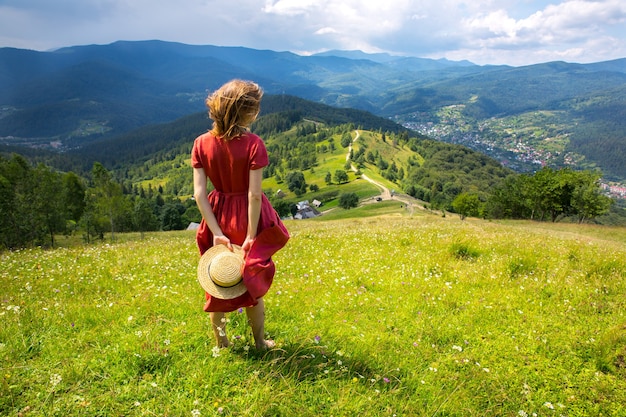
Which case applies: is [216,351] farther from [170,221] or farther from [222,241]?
[170,221]

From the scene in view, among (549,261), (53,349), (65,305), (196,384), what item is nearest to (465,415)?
(196,384)

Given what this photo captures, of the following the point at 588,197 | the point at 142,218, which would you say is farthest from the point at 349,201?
the point at 588,197

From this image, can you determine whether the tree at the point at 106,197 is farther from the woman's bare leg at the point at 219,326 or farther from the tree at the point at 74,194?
the woman's bare leg at the point at 219,326

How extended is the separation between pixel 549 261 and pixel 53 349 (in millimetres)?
11819

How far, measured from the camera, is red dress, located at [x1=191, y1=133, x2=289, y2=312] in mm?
4348

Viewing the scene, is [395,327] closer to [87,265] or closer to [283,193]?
[87,265]

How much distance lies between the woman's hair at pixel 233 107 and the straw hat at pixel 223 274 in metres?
1.60

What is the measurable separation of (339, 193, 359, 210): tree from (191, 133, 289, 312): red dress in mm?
131462

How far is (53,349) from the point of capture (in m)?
4.60

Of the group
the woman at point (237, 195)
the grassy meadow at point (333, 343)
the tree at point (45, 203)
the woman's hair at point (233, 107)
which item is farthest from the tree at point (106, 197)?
the woman's hair at point (233, 107)

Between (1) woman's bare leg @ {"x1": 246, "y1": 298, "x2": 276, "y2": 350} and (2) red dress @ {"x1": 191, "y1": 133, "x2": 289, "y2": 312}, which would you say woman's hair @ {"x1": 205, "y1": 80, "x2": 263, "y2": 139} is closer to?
(2) red dress @ {"x1": 191, "y1": 133, "x2": 289, "y2": 312}

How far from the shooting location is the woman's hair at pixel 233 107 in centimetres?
418

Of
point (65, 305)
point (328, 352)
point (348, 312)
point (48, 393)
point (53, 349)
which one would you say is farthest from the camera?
point (348, 312)

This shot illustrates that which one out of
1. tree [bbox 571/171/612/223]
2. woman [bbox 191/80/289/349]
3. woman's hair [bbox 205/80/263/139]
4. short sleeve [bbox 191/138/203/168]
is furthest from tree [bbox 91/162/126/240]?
tree [bbox 571/171/612/223]
